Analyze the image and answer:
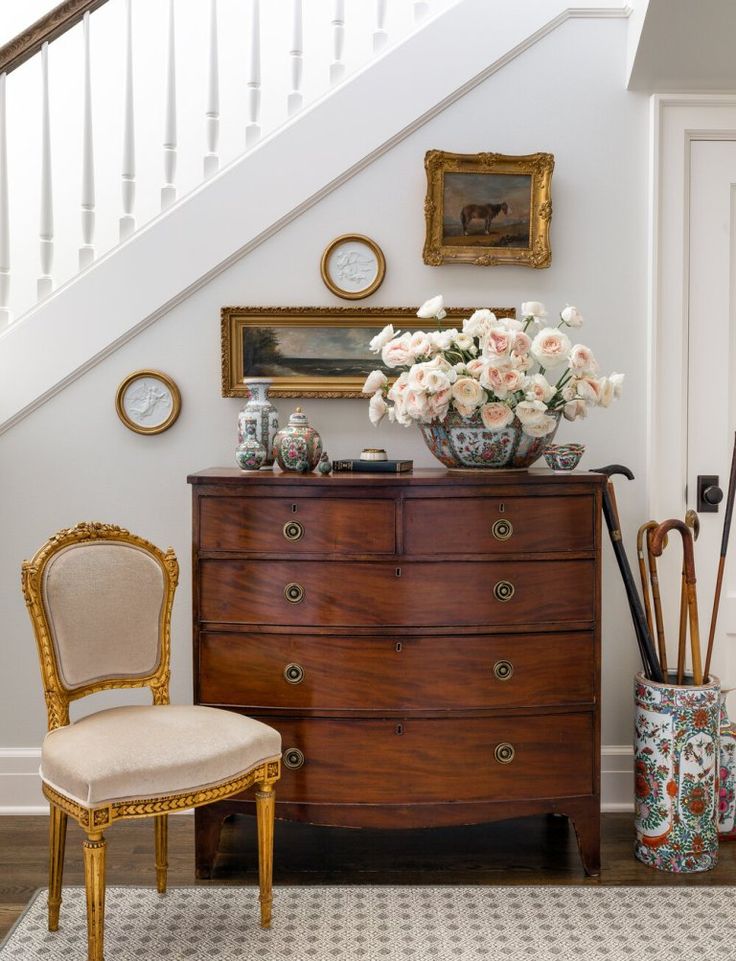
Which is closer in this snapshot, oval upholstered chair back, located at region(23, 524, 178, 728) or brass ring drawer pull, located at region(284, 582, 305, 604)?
oval upholstered chair back, located at region(23, 524, 178, 728)

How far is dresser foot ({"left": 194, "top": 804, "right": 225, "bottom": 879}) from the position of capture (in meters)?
2.89

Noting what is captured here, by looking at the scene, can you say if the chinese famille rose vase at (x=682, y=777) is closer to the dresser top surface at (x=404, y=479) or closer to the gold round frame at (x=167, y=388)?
the dresser top surface at (x=404, y=479)

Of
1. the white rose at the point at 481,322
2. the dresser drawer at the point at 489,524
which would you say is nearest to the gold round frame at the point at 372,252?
the white rose at the point at 481,322

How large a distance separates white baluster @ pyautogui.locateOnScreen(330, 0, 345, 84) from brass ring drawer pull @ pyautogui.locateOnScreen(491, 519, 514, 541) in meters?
1.79

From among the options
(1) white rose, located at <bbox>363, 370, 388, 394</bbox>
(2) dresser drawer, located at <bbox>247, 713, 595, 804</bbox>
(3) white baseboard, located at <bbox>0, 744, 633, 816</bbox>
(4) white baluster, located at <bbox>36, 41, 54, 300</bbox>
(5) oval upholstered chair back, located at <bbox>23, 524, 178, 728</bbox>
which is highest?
(4) white baluster, located at <bbox>36, 41, 54, 300</bbox>

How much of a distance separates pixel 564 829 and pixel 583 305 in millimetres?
1942

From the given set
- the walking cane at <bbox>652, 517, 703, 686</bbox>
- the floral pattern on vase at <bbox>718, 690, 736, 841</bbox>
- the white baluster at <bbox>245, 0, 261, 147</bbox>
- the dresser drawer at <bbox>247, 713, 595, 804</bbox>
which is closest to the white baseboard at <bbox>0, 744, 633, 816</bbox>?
the floral pattern on vase at <bbox>718, 690, 736, 841</bbox>

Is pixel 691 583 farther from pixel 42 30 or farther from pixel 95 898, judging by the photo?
pixel 42 30

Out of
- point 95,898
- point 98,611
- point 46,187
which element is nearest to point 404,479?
point 98,611

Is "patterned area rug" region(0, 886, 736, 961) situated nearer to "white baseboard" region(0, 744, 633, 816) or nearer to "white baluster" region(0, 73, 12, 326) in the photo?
"white baseboard" region(0, 744, 633, 816)

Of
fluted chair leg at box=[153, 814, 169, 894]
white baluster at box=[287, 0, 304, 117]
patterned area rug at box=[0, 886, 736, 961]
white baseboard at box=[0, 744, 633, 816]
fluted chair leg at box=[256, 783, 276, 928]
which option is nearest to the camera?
patterned area rug at box=[0, 886, 736, 961]

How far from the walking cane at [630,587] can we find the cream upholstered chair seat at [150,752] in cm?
132

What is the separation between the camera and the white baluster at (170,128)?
11.0 ft

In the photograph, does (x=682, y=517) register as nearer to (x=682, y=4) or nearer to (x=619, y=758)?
(x=619, y=758)
